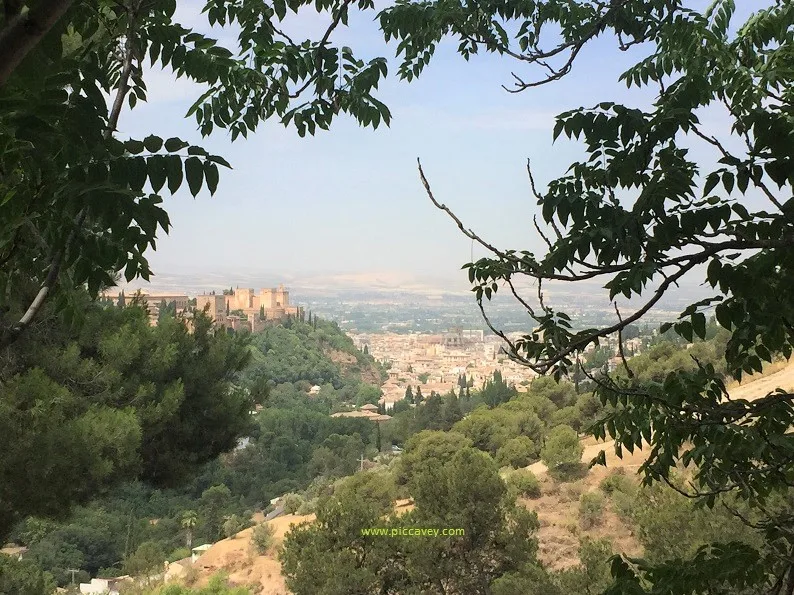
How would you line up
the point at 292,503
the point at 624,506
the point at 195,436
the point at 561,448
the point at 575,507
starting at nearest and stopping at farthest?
the point at 195,436 < the point at 624,506 < the point at 292,503 < the point at 575,507 < the point at 561,448

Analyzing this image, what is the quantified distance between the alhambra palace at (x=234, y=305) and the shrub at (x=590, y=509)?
218 cm

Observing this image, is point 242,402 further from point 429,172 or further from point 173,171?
point 173,171

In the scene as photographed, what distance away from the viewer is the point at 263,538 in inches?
134

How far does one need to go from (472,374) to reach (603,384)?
10.1 feet

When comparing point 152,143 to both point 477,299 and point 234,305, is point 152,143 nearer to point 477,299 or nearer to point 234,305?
point 477,299

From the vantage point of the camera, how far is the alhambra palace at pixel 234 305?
3.04m

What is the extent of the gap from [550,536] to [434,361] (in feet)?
4.21

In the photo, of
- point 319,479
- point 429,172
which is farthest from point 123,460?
point 429,172

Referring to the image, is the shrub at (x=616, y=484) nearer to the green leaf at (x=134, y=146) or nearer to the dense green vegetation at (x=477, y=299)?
the dense green vegetation at (x=477, y=299)

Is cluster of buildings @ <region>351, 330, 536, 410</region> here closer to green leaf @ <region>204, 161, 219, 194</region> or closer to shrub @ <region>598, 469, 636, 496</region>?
shrub @ <region>598, 469, 636, 496</region>

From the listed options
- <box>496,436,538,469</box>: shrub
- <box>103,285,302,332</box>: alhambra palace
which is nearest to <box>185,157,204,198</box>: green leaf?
<box>103,285,302,332</box>: alhambra palace

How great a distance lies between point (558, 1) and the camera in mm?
1479

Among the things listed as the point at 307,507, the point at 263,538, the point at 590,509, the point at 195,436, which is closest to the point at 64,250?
the point at 195,436

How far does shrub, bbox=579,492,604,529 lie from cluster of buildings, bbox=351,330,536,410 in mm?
789
